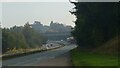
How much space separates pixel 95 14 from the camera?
53906mm

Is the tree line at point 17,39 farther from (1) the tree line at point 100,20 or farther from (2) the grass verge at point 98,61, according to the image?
(2) the grass verge at point 98,61

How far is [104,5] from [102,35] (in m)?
5.41

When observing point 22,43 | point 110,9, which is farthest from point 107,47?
point 22,43

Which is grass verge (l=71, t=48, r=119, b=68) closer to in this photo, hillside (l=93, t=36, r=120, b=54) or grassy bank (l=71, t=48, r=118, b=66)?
grassy bank (l=71, t=48, r=118, b=66)

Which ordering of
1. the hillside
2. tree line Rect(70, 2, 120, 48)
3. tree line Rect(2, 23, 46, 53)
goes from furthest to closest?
tree line Rect(2, 23, 46, 53) → tree line Rect(70, 2, 120, 48) → the hillside

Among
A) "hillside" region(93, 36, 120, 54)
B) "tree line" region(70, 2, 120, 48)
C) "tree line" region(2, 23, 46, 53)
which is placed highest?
"tree line" region(70, 2, 120, 48)

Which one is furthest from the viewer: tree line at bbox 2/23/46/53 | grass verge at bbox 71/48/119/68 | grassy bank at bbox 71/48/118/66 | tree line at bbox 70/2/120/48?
tree line at bbox 2/23/46/53

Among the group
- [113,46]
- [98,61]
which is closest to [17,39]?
[113,46]

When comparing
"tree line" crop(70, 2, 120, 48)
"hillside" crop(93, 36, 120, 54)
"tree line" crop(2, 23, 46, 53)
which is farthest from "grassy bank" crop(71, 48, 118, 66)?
"tree line" crop(2, 23, 46, 53)

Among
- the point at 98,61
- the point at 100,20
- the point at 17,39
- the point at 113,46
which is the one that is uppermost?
the point at 100,20

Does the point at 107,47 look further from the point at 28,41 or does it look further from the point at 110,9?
the point at 28,41

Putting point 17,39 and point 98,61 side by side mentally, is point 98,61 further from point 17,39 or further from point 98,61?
point 17,39

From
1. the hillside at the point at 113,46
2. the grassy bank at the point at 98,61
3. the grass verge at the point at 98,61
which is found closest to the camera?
the grass verge at the point at 98,61

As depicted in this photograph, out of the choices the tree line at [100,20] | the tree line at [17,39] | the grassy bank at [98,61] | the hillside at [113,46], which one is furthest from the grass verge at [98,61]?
the tree line at [17,39]
